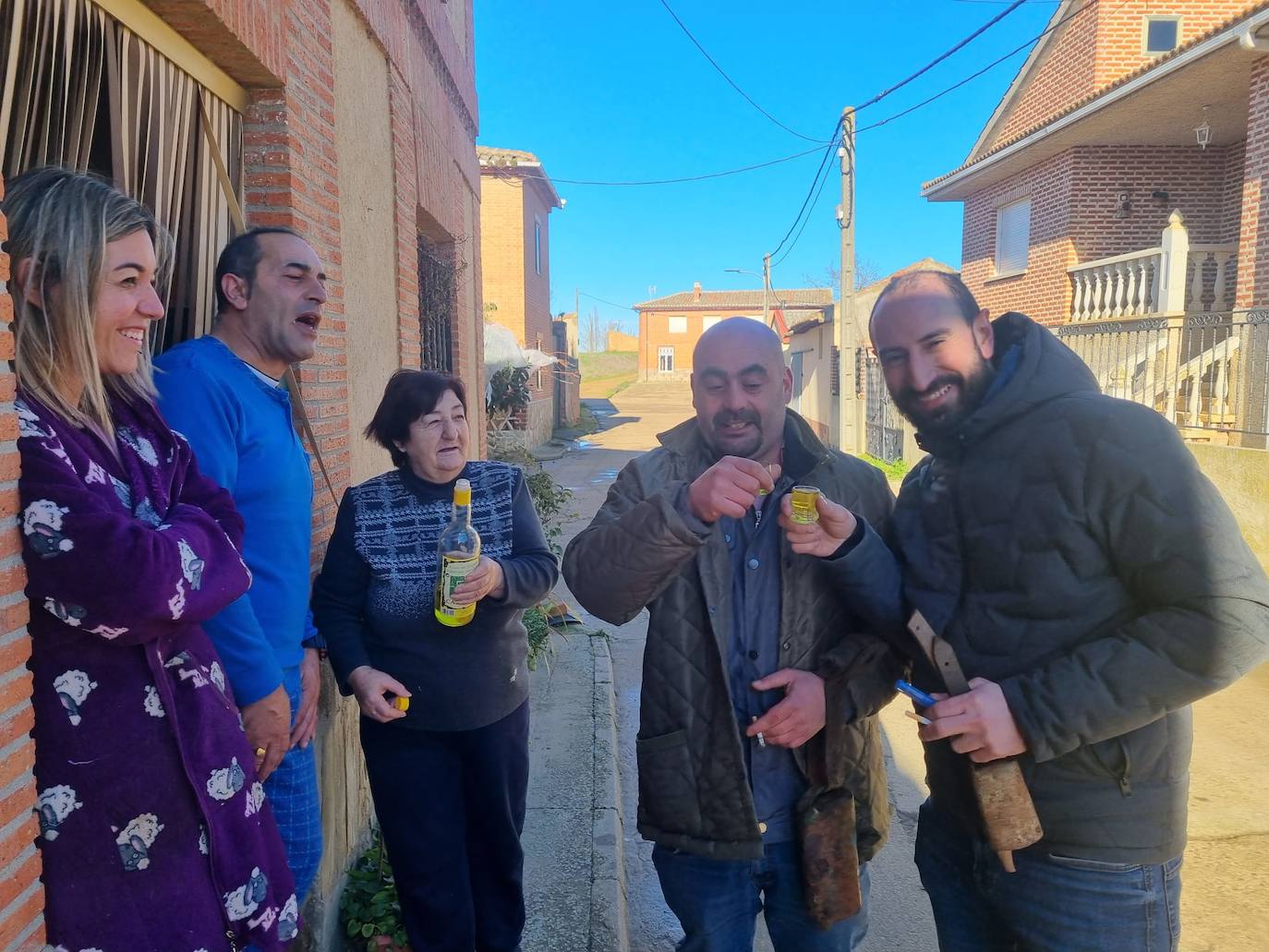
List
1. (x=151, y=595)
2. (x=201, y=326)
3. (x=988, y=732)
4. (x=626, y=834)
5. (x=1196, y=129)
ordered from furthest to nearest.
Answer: (x=1196, y=129) → (x=626, y=834) → (x=201, y=326) → (x=988, y=732) → (x=151, y=595)

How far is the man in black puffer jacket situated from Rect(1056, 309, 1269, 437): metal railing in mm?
6785

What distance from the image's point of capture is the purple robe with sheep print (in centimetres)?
137

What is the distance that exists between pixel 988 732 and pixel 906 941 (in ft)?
6.40

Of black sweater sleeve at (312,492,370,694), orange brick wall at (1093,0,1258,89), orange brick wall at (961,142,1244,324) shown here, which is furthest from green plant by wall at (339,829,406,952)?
orange brick wall at (1093,0,1258,89)

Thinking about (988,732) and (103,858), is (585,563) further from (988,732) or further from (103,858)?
(103,858)

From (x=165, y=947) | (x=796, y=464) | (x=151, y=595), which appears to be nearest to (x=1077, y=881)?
(x=796, y=464)

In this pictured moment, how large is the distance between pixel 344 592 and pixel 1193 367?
10.2m

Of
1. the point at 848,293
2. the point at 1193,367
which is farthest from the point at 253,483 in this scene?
the point at 848,293

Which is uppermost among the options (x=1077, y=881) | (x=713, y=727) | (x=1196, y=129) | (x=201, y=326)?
(x=1196, y=129)

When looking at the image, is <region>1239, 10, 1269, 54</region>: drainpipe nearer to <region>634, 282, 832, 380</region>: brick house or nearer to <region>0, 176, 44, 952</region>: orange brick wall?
<region>0, 176, 44, 952</region>: orange brick wall

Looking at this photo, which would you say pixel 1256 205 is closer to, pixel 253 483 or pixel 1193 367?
pixel 1193 367

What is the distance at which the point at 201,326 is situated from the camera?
2.90 m

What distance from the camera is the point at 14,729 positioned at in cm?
131

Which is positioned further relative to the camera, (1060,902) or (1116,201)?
(1116,201)
